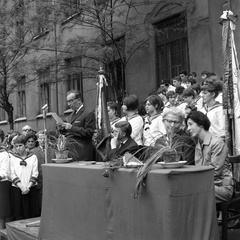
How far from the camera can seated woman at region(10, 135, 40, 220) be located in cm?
859

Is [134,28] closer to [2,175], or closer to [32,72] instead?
[32,72]

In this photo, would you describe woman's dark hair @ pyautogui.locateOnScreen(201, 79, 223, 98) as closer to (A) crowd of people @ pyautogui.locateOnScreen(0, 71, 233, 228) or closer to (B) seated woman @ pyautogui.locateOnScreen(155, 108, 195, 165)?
(A) crowd of people @ pyautogui.locateOnScreen(0, 71, 233, 228)

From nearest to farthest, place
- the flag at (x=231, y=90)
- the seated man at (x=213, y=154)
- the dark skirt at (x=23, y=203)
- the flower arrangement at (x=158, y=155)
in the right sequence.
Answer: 1. the flower arrangement at (x=158, y=155)
2. the seated man at (x=213, y=154)
3. the flag at (x=231, y=90)
4. the dark skirt at (x=23, y=203)

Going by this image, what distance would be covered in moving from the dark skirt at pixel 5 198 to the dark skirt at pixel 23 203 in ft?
0.32

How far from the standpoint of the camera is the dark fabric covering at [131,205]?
4.64 meters

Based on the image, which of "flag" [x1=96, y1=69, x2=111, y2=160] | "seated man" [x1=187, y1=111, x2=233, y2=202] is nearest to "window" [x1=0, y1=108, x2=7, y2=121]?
"flag" [x1=96, y1=69, x2=111, y2=160]

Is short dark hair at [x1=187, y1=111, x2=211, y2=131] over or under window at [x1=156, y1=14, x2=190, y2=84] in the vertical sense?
under

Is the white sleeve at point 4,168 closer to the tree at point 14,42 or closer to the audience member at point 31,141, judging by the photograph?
the audience member at point 31,141

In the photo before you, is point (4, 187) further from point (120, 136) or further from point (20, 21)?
point (20, 21)

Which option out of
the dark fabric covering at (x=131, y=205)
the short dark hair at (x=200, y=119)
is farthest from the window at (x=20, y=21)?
the short dark hair at (x=200, y=119)

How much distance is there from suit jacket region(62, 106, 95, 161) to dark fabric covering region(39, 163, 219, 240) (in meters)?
1.54

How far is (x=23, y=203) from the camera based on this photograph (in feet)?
28.7

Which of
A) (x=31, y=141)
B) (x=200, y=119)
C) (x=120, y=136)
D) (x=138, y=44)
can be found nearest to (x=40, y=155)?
(x=31, y=141)

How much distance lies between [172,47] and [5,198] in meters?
9.18
